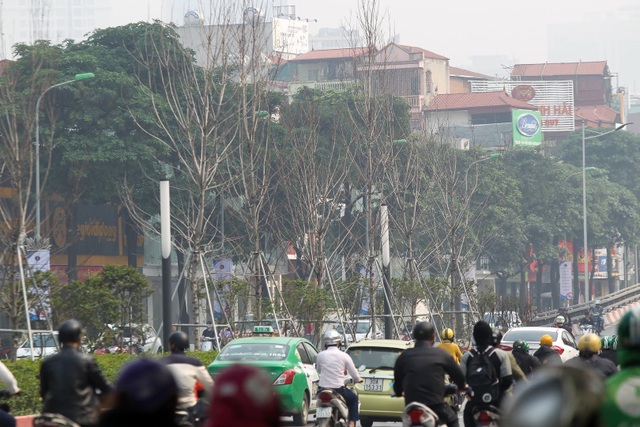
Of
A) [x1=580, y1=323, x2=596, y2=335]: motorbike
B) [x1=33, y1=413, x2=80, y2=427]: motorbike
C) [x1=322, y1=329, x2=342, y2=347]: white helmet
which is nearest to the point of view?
[x1=33, y1=413, x2=80, y2=427]: motorbike

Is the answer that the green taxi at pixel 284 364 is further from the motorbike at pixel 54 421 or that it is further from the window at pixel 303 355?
the motorbike at pixel 54 421

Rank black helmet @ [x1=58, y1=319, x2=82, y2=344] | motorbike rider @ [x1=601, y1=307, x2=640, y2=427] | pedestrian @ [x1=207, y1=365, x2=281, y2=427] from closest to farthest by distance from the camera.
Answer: pedestrian @ [x1=207, y1=365, x2=281, y2=427] < motorbike rider @ [x1=601, y1=307, x2=640, y2=427] < black helmet @ [x1=58, y1=319, x2=82, y2=344]

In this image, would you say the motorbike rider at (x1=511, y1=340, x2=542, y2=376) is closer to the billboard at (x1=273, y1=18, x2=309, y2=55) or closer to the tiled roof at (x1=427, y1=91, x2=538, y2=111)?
the tiled roof at (x1=427, y1=91, x2=538, y2=111)

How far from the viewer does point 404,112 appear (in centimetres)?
5644

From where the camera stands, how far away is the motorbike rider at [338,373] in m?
15.2

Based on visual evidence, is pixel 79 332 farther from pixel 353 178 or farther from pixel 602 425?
pixel 353 178

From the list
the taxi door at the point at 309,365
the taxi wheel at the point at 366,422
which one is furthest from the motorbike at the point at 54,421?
the taxi door at the point at 309,365

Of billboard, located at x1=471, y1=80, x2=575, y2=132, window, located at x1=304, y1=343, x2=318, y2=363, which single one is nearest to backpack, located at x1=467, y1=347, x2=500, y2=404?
window, located at x1=304, y1=343, x2=318, y2=363

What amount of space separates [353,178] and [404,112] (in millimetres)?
5872

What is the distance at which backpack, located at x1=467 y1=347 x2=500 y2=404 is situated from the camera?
35.1 ft

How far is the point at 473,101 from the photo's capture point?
10812cm

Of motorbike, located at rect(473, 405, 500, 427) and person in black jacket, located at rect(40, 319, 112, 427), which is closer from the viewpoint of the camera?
person in black jacket, located at rect(40, 319, 112, 427)

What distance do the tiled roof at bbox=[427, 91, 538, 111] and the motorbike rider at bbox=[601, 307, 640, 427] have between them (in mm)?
101636

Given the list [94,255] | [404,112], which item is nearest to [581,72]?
[404,112]
